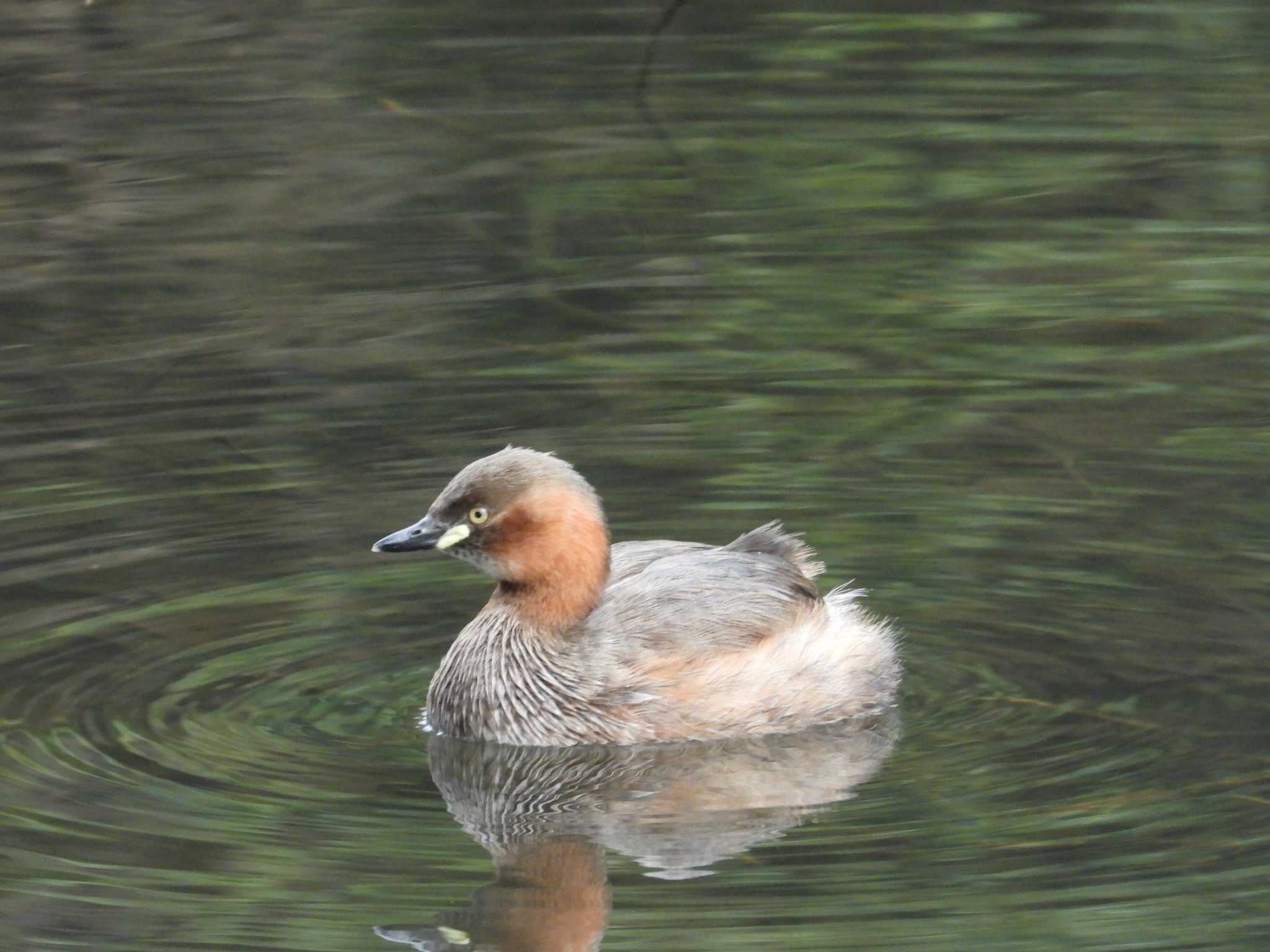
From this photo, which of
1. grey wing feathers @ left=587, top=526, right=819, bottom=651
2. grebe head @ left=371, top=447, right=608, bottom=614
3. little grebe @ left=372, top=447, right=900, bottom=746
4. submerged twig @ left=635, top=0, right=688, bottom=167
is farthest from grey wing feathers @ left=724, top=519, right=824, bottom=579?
submerged twig @ left=635, top=0, right=688, bottom=167

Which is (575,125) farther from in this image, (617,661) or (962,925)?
(962,925)

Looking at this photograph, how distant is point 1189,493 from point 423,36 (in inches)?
313

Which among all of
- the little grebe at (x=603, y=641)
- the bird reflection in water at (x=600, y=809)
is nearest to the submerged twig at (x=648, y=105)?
the little grebe at (x=603, y=641)

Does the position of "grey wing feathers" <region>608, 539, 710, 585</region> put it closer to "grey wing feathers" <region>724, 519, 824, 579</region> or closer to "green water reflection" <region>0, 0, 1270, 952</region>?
"grey wing feathers" <region>724, 519, 824, 579</region>

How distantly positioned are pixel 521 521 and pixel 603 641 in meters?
0.44

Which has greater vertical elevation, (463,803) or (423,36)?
(423,36)

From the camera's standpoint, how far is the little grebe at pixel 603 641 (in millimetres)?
7090

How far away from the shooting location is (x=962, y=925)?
5.60 m

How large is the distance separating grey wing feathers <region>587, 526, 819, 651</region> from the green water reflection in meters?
0.55

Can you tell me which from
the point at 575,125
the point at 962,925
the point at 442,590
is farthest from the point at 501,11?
the point at 962,925

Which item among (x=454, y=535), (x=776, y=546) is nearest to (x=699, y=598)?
(x=776, y=546)

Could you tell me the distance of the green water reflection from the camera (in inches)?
237

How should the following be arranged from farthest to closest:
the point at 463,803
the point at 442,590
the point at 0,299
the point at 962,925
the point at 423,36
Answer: the point at 423,36
the point at 0,299
the point at 442,590
the point at 463,803
the point at 962,925

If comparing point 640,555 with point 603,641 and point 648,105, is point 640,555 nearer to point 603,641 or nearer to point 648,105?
point 603,641
